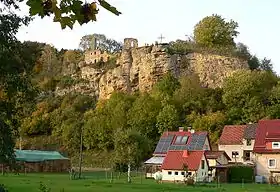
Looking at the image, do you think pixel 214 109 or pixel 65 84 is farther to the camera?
pixel 65 84

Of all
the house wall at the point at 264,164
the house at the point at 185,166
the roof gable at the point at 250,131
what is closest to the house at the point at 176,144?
the roof gable at the point at 250,131

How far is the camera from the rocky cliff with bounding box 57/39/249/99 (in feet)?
269

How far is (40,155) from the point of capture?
63000mm

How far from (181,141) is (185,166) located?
1032 centimetres

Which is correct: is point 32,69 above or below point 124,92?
below

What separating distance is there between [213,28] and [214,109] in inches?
557

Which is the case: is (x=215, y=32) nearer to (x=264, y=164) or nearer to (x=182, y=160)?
(x=264, y=164)

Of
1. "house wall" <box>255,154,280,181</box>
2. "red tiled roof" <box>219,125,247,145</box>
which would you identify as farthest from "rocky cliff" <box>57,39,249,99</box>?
"house wall" <box>255,154,280,181</box>

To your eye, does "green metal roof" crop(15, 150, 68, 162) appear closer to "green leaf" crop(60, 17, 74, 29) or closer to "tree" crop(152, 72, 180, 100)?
"tree" crop(152, 72, 180, 100)

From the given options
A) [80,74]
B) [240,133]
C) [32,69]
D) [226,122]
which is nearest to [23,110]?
[32,69]

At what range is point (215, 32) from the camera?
267 ft

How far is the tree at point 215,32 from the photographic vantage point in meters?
79.4

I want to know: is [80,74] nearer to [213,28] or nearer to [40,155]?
[213,28]

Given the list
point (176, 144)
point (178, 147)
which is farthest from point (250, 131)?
point (178, 147)
